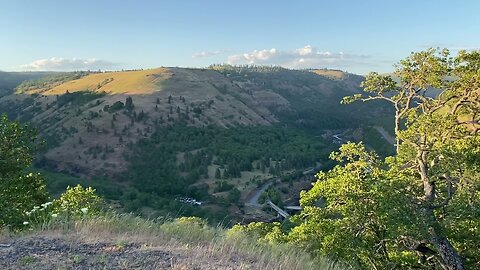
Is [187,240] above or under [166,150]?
above

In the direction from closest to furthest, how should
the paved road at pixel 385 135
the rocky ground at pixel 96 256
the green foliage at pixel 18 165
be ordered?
the rocky ground at pixel 96 256 < the green foliage at pixel 18 165 < the paved road at pixel 385 135

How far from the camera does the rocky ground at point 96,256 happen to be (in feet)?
25.1

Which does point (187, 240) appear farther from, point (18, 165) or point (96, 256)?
point (18, 165)

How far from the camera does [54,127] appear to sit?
153625 mm

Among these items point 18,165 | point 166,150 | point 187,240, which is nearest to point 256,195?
point 166,150

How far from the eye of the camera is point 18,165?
72.9ft

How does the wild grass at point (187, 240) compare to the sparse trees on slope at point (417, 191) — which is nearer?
the wild grass at point (187, 240)

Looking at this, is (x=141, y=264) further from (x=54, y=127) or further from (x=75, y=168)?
(x=54, y=127)

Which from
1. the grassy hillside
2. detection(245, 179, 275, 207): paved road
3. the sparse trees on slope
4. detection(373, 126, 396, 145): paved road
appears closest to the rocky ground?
the sparse trees on slope

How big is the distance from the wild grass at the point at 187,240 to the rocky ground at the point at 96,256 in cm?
5

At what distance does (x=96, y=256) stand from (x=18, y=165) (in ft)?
55.5

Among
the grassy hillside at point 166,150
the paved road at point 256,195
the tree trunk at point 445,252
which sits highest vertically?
the tree trunk at point 445,252

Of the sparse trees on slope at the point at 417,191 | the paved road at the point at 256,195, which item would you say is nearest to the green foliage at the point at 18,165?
the sparse trees on slope at the point at 417,191

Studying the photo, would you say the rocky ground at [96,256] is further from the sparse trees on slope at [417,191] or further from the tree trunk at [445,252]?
the tree trunk at [445,252]
